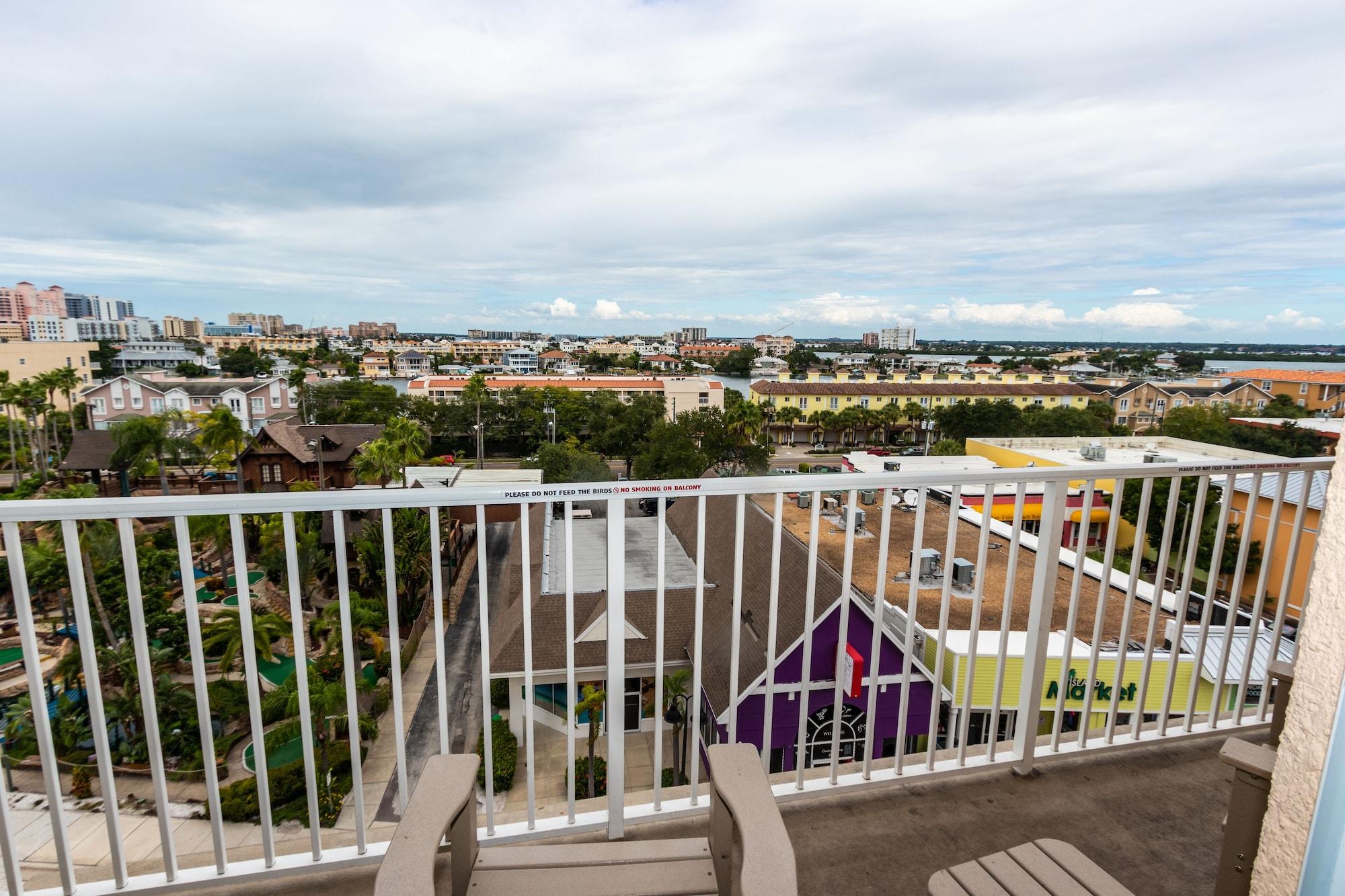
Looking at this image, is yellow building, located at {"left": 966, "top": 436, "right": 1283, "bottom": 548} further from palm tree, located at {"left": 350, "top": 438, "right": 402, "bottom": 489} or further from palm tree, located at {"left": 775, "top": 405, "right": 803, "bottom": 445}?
palm tree, located at {"left": 350, "top": 438, "right": 402, "bottom": 489}

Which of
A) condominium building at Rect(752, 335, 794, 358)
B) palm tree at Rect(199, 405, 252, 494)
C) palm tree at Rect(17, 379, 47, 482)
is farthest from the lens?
condominium building at Rect(752, 335, 794, 358)

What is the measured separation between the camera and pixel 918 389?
53125mm

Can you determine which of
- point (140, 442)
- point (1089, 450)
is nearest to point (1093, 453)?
point (1089, 450)

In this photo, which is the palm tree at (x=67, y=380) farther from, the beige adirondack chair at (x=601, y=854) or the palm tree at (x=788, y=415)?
the palm tree at (x=788, y=415)

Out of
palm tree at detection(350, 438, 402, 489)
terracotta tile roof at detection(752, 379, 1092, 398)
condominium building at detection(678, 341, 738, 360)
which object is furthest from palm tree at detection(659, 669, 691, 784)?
condominium building at detection(678, 341, 738, 360)

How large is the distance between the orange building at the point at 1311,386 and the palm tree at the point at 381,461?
2365 inches

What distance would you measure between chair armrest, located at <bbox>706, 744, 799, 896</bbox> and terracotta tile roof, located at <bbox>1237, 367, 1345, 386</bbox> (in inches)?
2586

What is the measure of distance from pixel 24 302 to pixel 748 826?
134799 mm

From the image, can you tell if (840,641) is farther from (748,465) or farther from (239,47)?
(748,465)

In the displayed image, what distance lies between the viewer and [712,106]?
31.8ft

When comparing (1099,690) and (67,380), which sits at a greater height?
(67,380)

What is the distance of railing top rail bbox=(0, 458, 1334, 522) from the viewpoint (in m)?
1.39

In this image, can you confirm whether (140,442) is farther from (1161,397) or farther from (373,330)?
(373,330)

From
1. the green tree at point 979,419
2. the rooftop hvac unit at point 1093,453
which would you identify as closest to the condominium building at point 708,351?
the green tree at point 979,419
